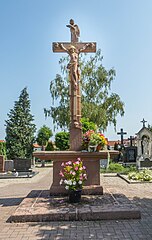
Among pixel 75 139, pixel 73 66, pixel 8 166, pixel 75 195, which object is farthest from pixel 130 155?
pixel 75 195

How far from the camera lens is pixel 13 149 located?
25938 mm

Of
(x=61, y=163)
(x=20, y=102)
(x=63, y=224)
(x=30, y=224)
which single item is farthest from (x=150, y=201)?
(x=20, y=102)

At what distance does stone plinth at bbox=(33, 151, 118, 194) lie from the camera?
6.05m

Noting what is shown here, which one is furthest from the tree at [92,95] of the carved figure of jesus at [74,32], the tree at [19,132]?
the carved figure of jesus at [74,32]

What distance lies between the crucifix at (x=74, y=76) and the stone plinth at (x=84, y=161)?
0.38 metres

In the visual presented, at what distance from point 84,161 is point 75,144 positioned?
539mm

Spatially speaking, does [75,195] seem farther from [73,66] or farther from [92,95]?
[92,95]

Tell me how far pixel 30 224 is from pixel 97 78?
23.2 meters

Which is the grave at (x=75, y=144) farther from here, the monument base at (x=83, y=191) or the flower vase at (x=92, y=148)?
the flower vase at (x=92, y=148)

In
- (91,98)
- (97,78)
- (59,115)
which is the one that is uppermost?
(97,78)

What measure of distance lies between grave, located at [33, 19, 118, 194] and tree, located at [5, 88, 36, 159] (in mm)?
20697

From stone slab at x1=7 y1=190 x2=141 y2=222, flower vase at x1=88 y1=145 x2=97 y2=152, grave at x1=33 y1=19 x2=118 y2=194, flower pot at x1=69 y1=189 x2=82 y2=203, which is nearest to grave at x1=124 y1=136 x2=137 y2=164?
grave at x1=33 y1=19 x2=118 y2=194

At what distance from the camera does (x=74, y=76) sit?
6.77m

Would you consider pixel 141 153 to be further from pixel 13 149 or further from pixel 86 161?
pixel 86 161
